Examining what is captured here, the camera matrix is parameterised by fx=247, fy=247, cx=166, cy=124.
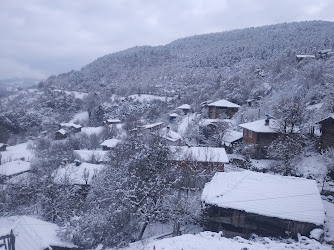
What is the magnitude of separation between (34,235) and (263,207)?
42.7 feet

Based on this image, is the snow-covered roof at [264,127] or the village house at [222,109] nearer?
the snow-covered roof at [264,127]

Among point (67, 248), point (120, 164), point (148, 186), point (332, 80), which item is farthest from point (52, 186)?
point (332, 80)

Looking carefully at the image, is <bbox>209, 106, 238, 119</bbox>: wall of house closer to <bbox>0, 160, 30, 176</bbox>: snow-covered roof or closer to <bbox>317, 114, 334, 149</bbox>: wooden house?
<bbox>317, 114, 334, 149</bbox>: wooden house

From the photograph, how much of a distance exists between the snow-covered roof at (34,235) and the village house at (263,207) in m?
8.92

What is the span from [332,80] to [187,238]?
3557 centimetres

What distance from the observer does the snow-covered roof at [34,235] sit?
1306cm

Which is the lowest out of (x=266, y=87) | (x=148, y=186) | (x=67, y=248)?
(x=67, y=248)

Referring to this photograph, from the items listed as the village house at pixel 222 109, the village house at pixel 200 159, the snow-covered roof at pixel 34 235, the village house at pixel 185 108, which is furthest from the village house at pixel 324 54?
the snow-covered roof at pixel 34 235

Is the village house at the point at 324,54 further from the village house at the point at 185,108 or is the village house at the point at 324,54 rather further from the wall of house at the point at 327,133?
the wall of house at the point at 327,133

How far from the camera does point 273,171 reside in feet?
76.4

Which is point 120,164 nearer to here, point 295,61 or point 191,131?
point 191,131

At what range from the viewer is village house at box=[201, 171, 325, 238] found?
535 inches

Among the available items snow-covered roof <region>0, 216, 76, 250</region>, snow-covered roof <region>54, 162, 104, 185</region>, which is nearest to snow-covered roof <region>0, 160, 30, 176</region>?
snow-covered roof <region>54, 162, 104, 185</region>

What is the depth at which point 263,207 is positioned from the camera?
14.1 meters
